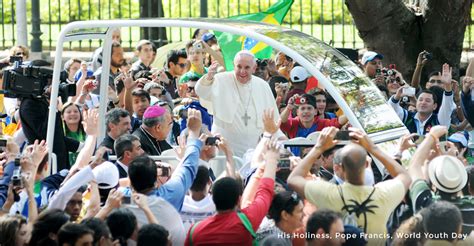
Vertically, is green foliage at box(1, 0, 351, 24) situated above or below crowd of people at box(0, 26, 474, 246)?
below

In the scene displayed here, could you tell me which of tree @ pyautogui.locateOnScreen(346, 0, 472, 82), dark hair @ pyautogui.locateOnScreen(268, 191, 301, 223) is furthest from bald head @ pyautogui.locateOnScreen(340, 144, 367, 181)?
tree @ pyautogui.locateOnScreen(346, 0, 472, 82)

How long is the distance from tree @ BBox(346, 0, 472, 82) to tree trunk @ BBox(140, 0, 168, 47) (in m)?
4.34

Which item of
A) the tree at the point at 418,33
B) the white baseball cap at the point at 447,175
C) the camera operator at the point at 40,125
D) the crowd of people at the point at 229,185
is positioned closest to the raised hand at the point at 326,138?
the crowd of people at the point at 229,185

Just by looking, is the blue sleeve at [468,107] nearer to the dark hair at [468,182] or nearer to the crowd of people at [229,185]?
the crowd of people at [229,185]

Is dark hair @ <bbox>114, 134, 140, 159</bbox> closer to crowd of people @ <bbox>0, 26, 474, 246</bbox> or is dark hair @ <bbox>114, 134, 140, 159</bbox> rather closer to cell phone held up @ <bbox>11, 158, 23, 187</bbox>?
crowd of people @ <bbox>0, 26, 474, 246</bbox>

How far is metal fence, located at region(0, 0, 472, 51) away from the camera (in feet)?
70.5

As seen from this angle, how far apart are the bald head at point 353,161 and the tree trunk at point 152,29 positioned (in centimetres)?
1266

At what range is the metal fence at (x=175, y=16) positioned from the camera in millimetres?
21500

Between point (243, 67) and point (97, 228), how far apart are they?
4.75 metres

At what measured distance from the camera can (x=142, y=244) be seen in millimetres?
8352

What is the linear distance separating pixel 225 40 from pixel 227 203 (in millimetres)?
8931

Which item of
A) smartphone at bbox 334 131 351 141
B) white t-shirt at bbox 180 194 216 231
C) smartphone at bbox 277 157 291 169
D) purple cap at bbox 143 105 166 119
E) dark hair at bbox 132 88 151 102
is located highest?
smartphone at bbox 277 157 291 169

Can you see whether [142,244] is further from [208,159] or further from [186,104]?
[186,104]

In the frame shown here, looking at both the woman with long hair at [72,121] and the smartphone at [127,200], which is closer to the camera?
the smartphone at [127,200]
